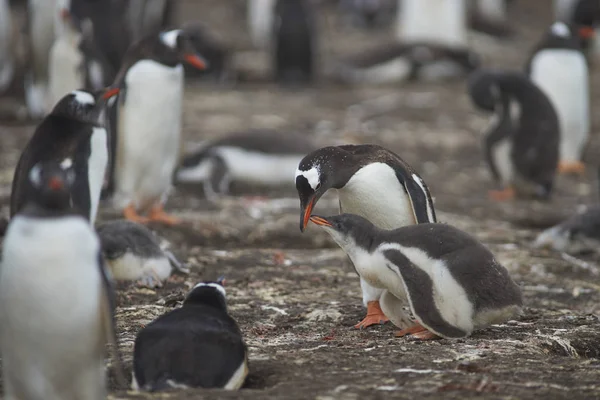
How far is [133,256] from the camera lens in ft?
19.4

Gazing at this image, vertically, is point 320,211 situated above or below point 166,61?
below

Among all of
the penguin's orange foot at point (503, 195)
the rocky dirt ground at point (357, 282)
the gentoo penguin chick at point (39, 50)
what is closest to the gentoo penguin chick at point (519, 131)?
the penguin's orange foot at point (503, 195)

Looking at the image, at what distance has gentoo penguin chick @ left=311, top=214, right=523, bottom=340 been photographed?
15.7 feet

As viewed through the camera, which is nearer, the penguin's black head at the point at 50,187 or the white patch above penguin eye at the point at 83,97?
the penguin's black head at the point at 50,187

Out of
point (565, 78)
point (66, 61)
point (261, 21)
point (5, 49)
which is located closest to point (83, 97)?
point (66, 61)

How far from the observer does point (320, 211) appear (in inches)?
334

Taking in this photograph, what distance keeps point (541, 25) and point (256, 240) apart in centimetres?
1491

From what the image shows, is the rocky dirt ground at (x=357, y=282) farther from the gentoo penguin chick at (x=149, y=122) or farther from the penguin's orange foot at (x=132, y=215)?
the gentoo penguin chick at (x=149, y=122)

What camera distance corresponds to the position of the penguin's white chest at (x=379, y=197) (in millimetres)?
5336

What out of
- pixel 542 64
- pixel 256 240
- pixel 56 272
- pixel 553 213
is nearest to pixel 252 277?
pixel 256 240

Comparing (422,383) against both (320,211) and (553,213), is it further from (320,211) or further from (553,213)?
(553,213)

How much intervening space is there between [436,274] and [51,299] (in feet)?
5.98

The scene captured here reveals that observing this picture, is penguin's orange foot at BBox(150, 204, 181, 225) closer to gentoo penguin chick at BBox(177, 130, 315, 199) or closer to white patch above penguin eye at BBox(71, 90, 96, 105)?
gentoo penguin chick at BBox(177, 130, 315, 199)

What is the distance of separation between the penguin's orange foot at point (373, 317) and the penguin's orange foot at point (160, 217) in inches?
99.4
